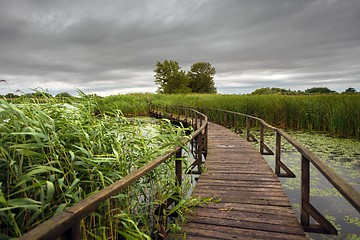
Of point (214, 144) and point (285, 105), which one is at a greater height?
point (285, 105)

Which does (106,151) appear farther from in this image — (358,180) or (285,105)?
(285,105)

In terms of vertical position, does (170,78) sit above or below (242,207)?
above

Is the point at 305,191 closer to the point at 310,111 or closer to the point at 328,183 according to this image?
the point at 328,183

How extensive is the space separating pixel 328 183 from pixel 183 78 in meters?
44.0

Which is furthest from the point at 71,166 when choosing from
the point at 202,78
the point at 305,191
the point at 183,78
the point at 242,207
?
the point at 202,78

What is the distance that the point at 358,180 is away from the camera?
482 centimetres

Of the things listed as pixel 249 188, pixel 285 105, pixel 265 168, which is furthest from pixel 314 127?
pixel 249 188

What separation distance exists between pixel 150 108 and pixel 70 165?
2134cm

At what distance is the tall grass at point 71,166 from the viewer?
1545 mm

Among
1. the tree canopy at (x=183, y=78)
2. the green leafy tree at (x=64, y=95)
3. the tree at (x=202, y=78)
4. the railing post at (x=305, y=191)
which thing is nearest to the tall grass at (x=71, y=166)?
the green leafy tree at (x=64, y=95)

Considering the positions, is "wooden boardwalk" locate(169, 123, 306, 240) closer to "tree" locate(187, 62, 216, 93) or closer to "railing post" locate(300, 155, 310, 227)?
"railing post" locate(300, 155, 310, 227)

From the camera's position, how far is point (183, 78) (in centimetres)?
4753

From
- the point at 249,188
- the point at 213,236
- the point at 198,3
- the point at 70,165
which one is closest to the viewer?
the point at 70,165

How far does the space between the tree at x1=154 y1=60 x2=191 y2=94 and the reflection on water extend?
3795 cm
